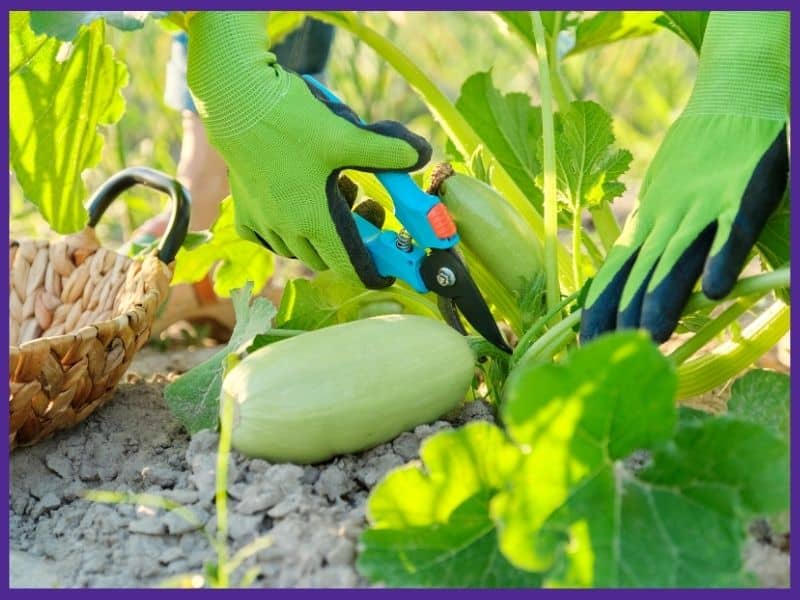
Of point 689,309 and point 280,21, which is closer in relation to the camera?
point 689,309

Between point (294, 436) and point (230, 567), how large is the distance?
0.26 metres

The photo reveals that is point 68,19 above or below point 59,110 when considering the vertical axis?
above

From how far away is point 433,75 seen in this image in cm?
396

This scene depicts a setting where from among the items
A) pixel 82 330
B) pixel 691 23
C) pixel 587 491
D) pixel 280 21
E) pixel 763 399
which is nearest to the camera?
pixel 587 491

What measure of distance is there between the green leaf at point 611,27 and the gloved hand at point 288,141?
0.72 metres

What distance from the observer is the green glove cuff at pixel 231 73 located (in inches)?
61.8

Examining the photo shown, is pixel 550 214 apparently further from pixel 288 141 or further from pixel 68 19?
pixel 68 19

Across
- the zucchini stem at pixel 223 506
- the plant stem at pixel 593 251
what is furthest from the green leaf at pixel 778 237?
the zucchini stem at pixel 223 506

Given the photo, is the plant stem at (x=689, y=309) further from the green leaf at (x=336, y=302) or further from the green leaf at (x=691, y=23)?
the green leaf at (x=691, y=23)

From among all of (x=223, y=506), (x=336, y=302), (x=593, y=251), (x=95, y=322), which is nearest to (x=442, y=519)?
(x=223, y=506)

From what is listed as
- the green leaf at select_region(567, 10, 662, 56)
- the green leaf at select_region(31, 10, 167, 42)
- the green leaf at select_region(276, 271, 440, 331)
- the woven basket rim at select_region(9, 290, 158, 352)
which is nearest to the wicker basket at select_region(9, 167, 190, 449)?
the woven basket rim at select_region(9, 290, 158, 352)

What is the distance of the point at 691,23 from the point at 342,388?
89 cm

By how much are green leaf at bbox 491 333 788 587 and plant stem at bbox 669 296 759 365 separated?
0.43 metres

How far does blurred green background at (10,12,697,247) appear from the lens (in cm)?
330
